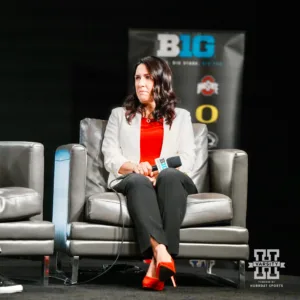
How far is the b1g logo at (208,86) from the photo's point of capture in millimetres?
5016

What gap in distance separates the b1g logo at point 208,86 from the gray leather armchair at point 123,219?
4.25 feet

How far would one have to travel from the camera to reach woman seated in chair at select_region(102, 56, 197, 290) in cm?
340

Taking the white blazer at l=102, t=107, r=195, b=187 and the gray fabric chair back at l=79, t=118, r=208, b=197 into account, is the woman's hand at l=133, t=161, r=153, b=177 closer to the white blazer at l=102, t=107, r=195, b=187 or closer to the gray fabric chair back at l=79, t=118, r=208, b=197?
the white blazer at l=102, t=107, r=195, b=187

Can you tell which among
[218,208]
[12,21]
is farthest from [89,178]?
[12,21]

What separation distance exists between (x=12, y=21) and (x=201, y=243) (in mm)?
2755

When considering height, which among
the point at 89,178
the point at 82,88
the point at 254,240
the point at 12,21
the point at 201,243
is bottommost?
the point at 254,240

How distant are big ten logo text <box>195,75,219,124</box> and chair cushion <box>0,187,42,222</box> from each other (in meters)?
1.89

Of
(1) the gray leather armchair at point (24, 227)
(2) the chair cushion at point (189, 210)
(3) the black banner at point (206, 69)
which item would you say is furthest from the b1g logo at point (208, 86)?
(1) the gray leather armchair at point (24, 227)

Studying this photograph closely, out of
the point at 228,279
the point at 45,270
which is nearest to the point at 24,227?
the point at 45,270

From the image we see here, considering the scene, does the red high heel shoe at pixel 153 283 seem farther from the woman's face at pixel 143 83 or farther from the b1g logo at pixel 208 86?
the b1g logo at pixel 208 86

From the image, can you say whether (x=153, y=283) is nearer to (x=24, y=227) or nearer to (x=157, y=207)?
(x=157, y=207)

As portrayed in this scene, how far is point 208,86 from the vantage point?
502 cm

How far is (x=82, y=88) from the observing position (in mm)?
5477

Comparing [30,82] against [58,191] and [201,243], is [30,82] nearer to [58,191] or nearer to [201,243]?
[58,191]
